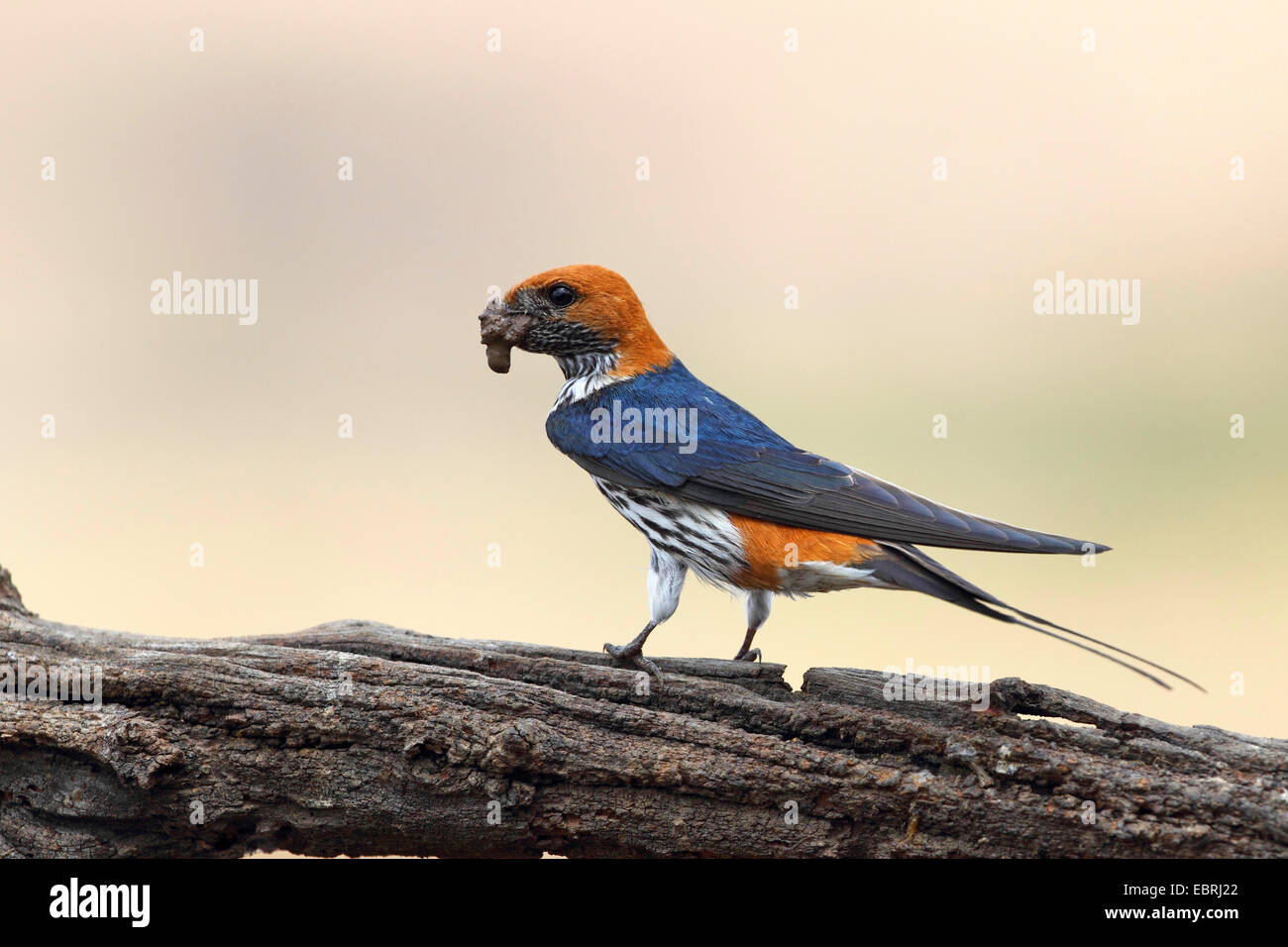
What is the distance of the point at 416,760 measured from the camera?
4.77m

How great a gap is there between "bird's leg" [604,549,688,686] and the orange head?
3.42ft

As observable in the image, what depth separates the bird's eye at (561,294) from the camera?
18.8 ft

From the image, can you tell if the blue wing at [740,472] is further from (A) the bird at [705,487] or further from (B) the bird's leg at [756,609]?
(B) the bird's leg at [756,609]

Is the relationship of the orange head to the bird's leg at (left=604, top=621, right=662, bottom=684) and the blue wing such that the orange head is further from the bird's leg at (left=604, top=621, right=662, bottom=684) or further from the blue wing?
the bird's leg at (left=604, top=621, right=662, bottom=684)

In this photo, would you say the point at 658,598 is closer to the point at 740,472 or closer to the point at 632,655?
the point at 632,655

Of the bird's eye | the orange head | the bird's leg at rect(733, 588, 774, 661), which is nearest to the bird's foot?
the bird's leg at rect(733, 588, 774, 661)

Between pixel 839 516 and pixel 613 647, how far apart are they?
1286mm

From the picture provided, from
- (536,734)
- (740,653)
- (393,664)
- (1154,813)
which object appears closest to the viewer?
(1154,813)

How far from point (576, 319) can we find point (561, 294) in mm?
146

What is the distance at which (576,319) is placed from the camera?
575 cm

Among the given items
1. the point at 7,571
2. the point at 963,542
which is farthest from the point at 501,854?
the point at 7,571

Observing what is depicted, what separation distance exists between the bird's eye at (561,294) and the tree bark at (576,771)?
1.95m

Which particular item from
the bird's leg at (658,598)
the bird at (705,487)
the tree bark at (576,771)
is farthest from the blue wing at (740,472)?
the tree bark at (576,771)

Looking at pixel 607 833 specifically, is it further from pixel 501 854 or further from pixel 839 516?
pixel 839 516
